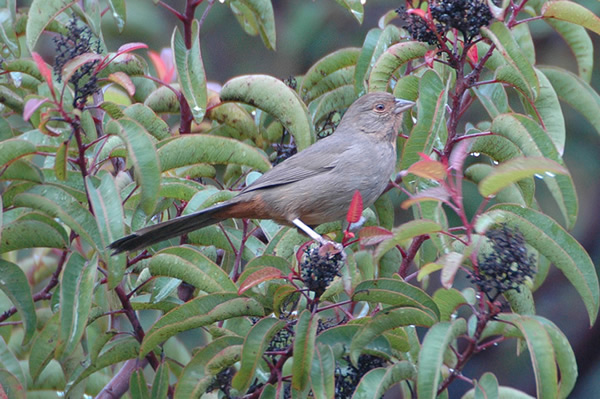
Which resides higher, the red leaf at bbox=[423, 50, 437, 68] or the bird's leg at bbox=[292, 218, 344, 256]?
the red leaf at bbox=[423, 50, 437, 68]

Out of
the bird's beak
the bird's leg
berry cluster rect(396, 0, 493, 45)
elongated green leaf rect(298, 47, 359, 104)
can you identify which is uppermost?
berry cluster rect(396, 0, 493, 45)

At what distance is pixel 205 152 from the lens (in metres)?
3.49

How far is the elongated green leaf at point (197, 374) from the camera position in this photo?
9.95ft

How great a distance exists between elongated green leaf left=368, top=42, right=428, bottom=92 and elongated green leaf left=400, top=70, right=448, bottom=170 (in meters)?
0.31

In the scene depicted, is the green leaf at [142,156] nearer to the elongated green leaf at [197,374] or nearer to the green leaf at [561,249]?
the elongated green leaf at [197,374]

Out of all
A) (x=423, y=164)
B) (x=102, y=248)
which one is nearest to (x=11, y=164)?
(x=102, y=248)

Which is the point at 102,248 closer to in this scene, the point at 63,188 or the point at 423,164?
the point at 63,188

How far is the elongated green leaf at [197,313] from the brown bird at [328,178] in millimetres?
840

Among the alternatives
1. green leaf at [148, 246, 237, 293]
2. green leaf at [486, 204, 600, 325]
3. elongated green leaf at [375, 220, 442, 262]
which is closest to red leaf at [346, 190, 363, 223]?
elongated green leaf at [375, 220, 442, 262]

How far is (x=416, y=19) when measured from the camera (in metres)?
3.41

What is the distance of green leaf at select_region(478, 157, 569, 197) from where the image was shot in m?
2.34

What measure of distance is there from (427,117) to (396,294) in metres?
0.73

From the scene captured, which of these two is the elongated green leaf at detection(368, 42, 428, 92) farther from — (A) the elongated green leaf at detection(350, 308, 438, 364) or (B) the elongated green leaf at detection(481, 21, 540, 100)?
(A) the elongated green leaf at detection(350, 308, 438, 364)

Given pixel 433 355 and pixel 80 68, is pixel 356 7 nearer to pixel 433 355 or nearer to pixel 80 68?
pixel 80 68
